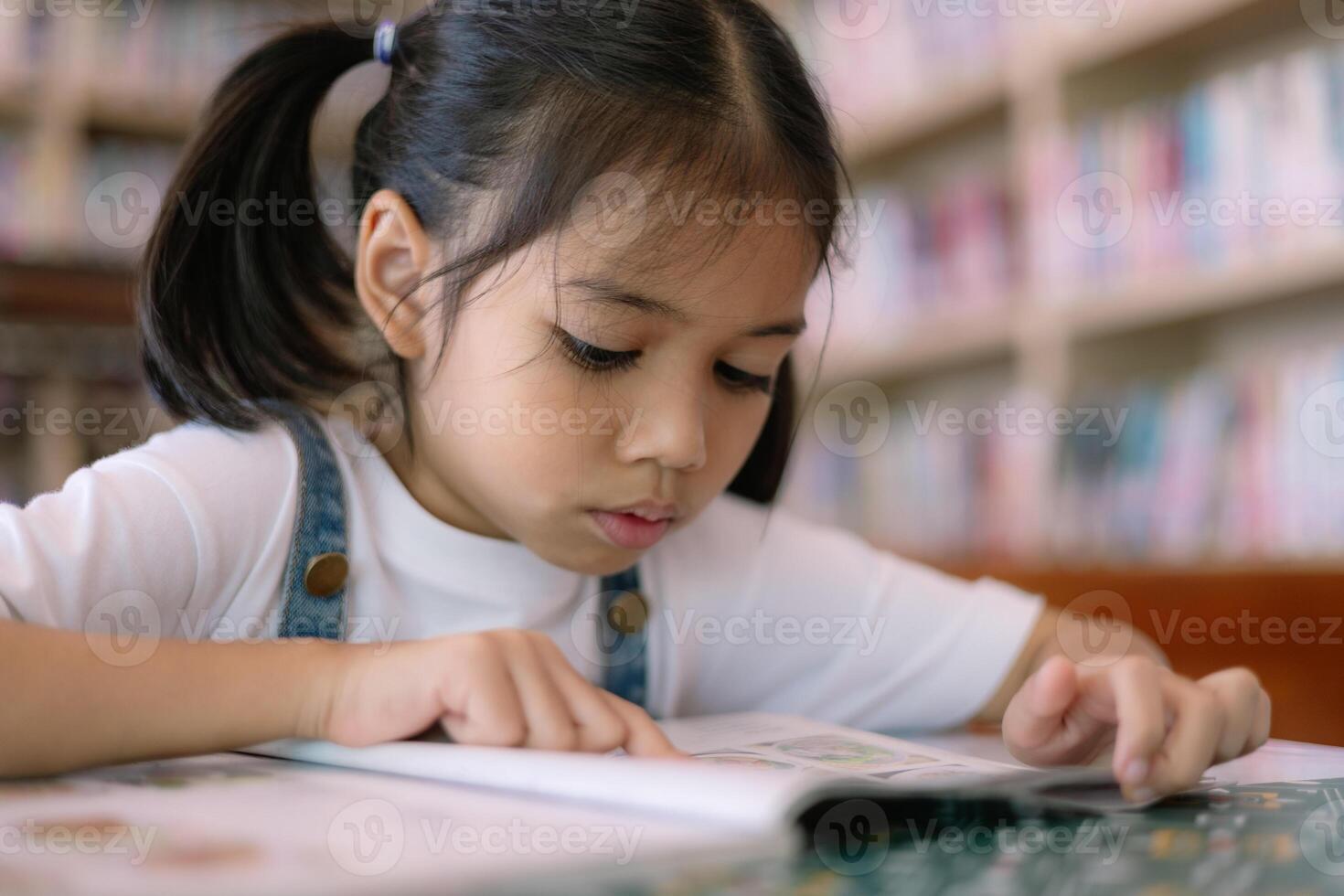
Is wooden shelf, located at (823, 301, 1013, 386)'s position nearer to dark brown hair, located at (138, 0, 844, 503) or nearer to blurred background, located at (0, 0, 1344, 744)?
blurred background, located at (0, 0, 1344, 744)

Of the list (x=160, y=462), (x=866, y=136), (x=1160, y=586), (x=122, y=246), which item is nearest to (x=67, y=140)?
(x=122, y=246)

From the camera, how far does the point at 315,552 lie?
78 centimetres

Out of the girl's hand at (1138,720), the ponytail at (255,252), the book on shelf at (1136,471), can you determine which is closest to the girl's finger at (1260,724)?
the girl's hand at (1138,720)

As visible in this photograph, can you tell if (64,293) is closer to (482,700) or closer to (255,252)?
(255,252)

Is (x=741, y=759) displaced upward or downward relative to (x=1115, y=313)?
downward

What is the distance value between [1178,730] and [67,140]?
232cm

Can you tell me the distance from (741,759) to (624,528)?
0.23 meters

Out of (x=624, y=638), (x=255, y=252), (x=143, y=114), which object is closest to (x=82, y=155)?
(x=143, y=114)

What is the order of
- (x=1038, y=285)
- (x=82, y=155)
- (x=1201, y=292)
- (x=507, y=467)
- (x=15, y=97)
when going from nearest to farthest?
(x=507, y=467), (x=1201, y=292), (x=1038, y=285), (x=15, y=97), (x=82, y=155)

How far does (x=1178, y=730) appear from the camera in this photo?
0.54 meters

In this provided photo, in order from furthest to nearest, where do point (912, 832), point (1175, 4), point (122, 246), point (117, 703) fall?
point (122, 246) < point (1175, 4) < point (117, 703) < point (912, 832)

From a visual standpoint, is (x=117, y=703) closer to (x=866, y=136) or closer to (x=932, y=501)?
(x=932, y=501)

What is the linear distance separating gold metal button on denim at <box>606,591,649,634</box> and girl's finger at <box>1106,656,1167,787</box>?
0.40 m

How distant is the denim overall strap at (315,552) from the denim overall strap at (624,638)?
0.65 ft
